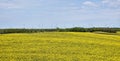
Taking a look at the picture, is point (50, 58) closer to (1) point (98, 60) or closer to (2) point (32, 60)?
(2) point (32, 60)

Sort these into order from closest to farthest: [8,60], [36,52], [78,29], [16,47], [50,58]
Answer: [8,60], [50,58], [36,52], [16,47], [78,29]

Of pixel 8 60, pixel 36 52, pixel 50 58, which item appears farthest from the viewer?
pixel 36 52

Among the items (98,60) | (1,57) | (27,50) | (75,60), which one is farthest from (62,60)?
(27,50)

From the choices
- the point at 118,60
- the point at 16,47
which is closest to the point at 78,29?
the point at 16,47

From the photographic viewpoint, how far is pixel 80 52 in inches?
1377

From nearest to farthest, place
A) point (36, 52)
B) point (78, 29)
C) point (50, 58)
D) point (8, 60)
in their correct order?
point (8, 60), point (50, 58), point (36, 52), point (78, 29)

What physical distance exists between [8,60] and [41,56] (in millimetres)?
3860

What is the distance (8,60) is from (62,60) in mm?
4237

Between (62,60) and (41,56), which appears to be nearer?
(62,60)

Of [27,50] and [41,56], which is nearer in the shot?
[41,56]

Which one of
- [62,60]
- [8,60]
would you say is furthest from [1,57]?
[62,60]

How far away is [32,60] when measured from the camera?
92.0 ft

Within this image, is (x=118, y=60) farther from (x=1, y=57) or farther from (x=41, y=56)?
(x=1, y=57)

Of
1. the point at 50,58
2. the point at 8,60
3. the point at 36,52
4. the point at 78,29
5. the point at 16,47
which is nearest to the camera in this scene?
the point at 8,60
